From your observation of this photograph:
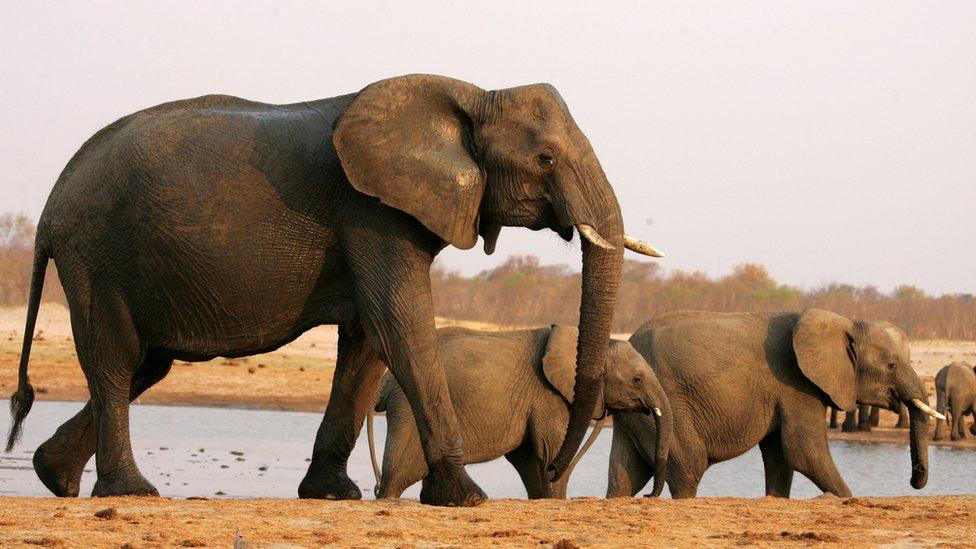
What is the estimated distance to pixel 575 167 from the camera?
6832 mm

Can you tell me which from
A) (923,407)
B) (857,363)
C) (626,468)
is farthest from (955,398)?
(626,468)

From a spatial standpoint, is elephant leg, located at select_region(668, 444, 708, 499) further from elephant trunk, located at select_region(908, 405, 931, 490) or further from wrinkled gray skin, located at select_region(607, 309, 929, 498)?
elephant trunk, located at select_region(908, 405, 931, 490)

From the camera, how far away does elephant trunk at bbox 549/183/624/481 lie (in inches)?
267

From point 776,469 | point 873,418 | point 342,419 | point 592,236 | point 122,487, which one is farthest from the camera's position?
point 873,418

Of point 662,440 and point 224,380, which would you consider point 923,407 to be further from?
point 224,380

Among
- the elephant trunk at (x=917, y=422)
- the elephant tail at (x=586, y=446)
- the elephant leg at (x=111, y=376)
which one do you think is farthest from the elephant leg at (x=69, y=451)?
the elephant trunk at (x=917, y=422)

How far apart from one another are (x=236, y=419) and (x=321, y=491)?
1238cm

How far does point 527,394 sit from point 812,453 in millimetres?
1994

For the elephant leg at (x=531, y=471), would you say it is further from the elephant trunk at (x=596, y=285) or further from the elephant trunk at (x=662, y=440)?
the elephant trunk at (x=596, y=285)

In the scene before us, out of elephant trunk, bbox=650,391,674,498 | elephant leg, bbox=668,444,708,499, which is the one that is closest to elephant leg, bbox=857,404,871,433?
elephant leg, bbox=668,444,708,499

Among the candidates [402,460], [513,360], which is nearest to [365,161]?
[402,460]

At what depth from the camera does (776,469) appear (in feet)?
36.7

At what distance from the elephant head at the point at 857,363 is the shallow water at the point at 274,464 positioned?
2.24 metres

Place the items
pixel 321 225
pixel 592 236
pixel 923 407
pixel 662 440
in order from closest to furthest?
pixel 592 236
pixel 321 225
pixel 662 440
pixel 923 407
